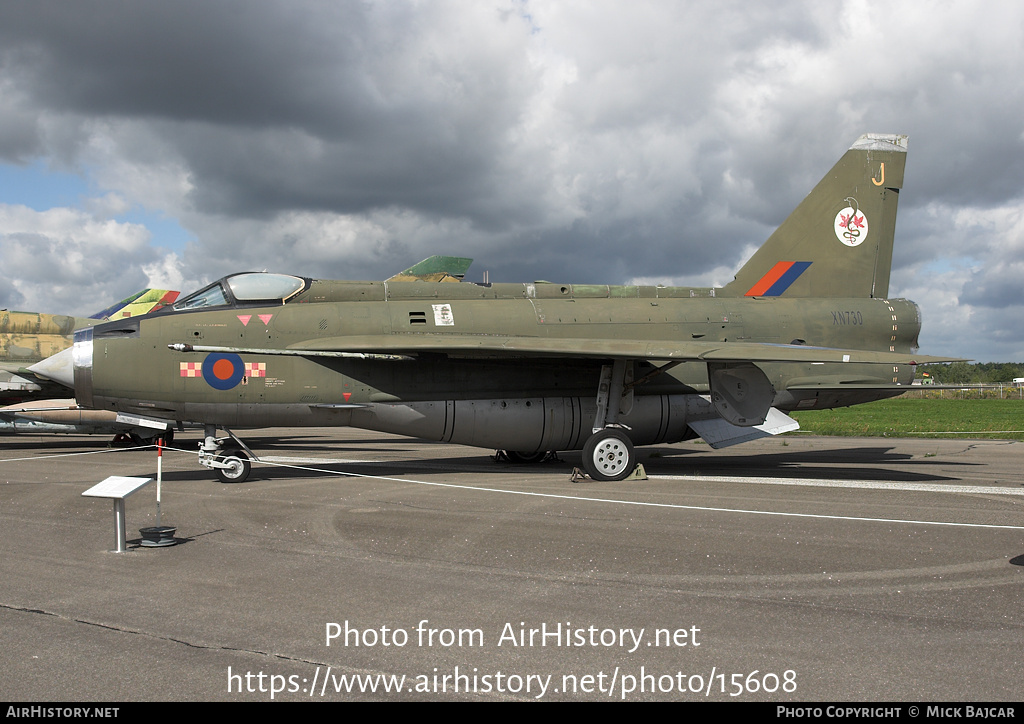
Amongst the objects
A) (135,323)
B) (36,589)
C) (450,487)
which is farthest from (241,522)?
(135,323)

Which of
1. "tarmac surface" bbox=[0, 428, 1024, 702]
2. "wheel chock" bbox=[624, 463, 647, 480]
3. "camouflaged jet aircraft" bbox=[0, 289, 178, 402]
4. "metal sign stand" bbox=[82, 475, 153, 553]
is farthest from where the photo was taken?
"camouflaged jet aircraft" bbox=[0, 289, 178, 402]

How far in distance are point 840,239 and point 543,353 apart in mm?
7813

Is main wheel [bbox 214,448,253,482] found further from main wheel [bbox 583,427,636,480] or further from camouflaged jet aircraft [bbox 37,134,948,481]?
main wheel [bbox 583,427,636,480]

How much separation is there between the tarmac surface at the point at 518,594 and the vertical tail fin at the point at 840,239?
5.46 metres

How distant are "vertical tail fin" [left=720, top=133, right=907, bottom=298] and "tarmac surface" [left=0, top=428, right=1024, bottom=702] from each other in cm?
546

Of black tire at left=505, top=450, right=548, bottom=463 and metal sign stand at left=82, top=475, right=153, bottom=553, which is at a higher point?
metal sign stand at left=82, top=475, right=153, bottom=553

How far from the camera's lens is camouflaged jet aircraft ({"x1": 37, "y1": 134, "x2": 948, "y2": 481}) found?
11320mm

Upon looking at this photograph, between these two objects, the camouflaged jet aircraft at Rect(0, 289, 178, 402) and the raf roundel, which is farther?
the camouflaged jet aircraft at Rect(0, 289, 178, 402)

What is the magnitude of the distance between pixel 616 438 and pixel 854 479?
409 cm

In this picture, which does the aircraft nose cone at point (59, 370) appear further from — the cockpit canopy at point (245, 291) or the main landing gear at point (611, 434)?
the main landing gear at point (611, 434)

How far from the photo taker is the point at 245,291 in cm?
1207

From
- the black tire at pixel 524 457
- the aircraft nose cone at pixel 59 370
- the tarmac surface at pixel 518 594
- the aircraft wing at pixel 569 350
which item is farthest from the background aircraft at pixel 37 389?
the tarmac surface at pixel 518 594

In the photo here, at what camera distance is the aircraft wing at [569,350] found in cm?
1117

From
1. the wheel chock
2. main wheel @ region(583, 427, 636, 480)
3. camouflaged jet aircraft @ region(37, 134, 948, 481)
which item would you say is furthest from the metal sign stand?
the wheel chock
